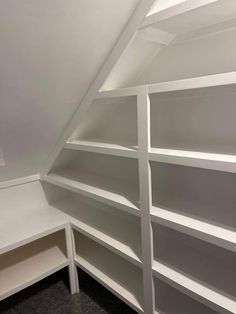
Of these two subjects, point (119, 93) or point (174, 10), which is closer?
point (174, 10)

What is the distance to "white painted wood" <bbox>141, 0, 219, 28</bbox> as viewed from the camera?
0.86m

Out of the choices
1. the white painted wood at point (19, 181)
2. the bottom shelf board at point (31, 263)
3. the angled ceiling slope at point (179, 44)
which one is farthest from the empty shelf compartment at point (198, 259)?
the white painted wood at point (19, 181)

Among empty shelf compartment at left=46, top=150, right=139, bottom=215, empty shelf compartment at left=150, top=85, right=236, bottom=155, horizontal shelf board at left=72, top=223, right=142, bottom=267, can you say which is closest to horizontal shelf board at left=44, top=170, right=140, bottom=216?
empty shelf compartment at left=46, top=150, right=139, bottom=215

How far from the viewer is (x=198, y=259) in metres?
1.42

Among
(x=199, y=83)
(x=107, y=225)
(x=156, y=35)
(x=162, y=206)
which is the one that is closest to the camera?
(x=199, y=83)

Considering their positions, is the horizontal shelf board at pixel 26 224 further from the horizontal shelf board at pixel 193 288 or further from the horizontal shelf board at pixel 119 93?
the horizontal shelf board at pixel 119 93

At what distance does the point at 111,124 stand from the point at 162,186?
0.58m

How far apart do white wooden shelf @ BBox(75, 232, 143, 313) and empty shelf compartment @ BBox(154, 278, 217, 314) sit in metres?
0.11

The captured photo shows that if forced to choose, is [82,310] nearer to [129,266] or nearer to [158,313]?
[129,266]

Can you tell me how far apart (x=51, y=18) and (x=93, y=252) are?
1639 mm

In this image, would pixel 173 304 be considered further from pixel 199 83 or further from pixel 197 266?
pixel 199 83

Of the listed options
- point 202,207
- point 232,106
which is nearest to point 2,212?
point 202,207

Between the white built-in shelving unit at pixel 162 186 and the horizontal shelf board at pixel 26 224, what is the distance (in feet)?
0.04

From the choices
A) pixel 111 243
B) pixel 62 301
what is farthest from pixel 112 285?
pixel 62 301
